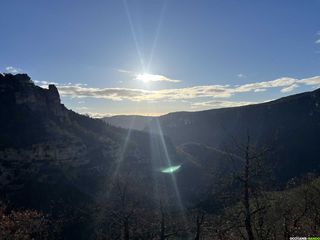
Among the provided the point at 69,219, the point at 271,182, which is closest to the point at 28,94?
the point at 69,219

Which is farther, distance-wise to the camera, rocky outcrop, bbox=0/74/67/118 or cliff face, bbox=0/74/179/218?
rocky outcrop, bbox=0/74/67/118

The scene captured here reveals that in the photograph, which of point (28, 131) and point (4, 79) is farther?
point (4, 79)

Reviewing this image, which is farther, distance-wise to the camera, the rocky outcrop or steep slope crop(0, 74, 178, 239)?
the rocky outcrop

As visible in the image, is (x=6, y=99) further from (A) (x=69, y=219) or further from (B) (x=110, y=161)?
(A) (x=69, y=219)

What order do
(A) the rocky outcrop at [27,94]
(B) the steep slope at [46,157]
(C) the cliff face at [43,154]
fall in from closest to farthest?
(B) the steep slope at [46,157] → (C) the cliff face at [43,154] → (A) the rocky outcrop at [27,94]

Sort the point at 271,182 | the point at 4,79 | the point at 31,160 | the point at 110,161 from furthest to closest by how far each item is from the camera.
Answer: the point at 110,161 < the point at 4,79 < the point at 31,160 < the point at 271,182

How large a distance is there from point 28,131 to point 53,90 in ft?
105

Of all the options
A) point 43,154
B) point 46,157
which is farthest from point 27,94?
point 46,157

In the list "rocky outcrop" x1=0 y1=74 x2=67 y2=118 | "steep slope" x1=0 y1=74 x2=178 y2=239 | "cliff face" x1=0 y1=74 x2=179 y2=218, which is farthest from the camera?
"rocky outcrop" x1=0 y1=74 x2=67 y2=118

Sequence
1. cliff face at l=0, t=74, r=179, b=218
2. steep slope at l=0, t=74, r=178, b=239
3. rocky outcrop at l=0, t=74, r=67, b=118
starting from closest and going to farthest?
steep slope at l=0, t=74, r=178, b=239 < cliff face at l=0, t=74, r=179, b=218 < rocky outcrop at l=0, t=74, r=67, b=118

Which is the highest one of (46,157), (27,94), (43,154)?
(27,94)

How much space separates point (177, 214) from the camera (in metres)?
132

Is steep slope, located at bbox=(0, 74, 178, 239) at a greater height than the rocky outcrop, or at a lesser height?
lesser

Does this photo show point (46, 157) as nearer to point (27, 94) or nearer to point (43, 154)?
point (43, 154)
